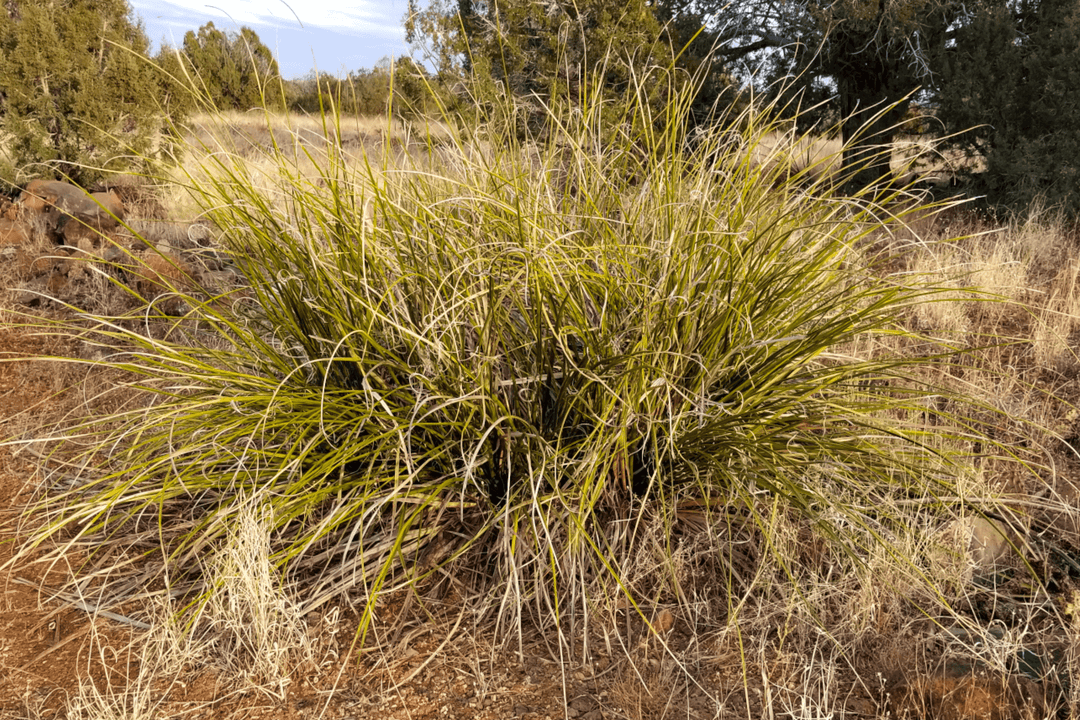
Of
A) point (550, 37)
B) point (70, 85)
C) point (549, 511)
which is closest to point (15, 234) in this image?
point (70, 85)

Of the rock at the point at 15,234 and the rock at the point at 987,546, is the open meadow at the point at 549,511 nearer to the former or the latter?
the rock at the point at 987,546

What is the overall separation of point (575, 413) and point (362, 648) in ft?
2.73

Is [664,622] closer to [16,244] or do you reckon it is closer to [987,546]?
[987,546]

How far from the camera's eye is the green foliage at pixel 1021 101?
6.44 m

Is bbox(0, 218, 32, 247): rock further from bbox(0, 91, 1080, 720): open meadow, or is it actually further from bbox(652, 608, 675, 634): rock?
bbox(652, 608, 675, 634): rock

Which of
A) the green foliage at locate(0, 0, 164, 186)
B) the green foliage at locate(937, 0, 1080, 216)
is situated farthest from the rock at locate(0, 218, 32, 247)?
the green foliage at locate(937, 0, 1080, 216)

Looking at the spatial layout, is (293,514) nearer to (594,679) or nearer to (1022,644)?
(594,679)

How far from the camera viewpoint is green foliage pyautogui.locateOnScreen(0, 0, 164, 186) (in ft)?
22.5

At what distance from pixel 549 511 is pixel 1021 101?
7.25 meters

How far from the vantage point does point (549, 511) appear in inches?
72.4

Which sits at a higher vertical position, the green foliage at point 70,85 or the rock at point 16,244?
the green foliage at point 70,85

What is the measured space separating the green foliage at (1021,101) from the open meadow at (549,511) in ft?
17.1

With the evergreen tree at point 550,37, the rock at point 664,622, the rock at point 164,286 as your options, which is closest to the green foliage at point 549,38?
the evergreen tree at point 550,37

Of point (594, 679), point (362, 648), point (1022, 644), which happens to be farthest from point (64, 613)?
point (1022, 644)
